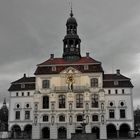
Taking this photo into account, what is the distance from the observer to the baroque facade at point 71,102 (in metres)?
82.4

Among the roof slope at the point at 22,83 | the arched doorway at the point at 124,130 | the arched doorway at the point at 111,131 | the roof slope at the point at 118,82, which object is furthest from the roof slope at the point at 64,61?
the arched doorway at the point at 124,130

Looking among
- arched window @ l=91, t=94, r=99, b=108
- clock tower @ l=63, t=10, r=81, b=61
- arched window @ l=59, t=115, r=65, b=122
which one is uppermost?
clock tower @ l=63, t=10, r=81, b=61

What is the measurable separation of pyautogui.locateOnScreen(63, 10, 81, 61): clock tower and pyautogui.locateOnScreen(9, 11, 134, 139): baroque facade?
0.55m

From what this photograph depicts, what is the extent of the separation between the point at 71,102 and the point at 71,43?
15.9 meters

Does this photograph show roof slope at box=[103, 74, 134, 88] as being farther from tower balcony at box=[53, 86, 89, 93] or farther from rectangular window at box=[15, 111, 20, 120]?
rectangular window at box=[15, 111, 20, 120]

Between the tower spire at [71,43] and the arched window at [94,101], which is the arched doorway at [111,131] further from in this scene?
the tower spire at [71,43]

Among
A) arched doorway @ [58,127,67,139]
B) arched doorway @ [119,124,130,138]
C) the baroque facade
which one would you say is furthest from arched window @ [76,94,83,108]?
arched doorway @ [119,124,130,138]

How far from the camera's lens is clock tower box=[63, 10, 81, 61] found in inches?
3519

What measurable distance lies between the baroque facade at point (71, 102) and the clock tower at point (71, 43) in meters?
0.55

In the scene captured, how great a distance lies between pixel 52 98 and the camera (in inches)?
3307

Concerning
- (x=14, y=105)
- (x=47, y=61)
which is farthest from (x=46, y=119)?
(x=47, y=61)

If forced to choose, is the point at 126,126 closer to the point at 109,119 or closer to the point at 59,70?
the point at 109,119

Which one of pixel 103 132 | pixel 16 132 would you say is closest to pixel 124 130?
pixel 103 132

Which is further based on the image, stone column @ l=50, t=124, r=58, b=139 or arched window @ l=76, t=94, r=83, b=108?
arched window @ l=76, t=94, r=83, b=108
